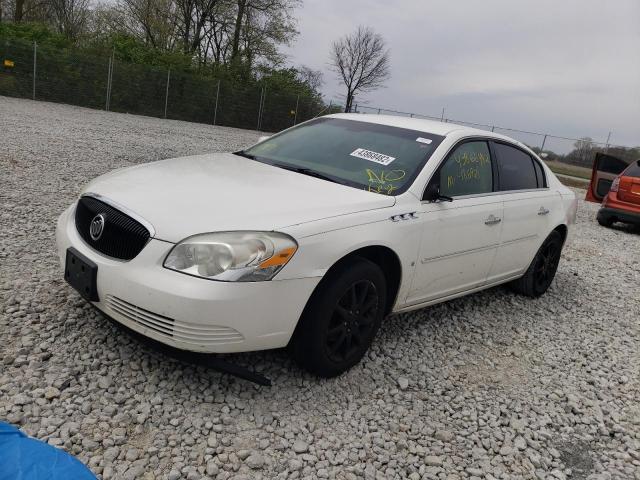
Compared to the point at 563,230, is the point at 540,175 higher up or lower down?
higher up

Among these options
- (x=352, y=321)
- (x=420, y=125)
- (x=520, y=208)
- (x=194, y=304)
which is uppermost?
(x=420, y=125)

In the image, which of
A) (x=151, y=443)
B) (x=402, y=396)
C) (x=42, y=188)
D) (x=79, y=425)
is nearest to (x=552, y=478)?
(x=402, y=396)

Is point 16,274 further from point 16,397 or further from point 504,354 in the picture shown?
point 504,354

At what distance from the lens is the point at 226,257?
8.40 feet

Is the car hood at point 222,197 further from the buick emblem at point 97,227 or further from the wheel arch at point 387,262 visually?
the wheel arch at point 387,262

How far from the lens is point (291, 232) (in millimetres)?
2668

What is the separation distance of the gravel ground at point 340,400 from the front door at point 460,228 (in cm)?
46

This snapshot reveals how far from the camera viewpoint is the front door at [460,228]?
3521 millimetres

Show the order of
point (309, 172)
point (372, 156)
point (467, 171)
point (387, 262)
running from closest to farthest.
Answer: point (387, 262)
point (309, 172)
point (372, 156)
point (467, 171)

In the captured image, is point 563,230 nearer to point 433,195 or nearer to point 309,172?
point 433,195

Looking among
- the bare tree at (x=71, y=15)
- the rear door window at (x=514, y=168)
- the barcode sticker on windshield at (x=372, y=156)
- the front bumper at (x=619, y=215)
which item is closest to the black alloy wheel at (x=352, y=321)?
the barcode sticker on windshield at (x=372, y=156)

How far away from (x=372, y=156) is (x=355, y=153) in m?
0.14

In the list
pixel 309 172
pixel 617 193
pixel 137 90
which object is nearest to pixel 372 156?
pixel 309 172

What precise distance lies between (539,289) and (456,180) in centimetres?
202
